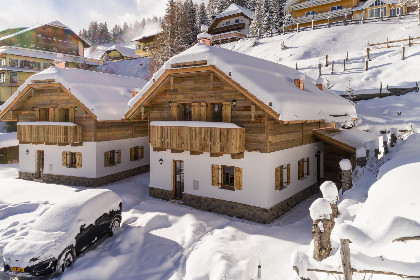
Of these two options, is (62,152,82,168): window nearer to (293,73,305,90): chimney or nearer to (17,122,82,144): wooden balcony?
(17,122,82,144): wooden balcony

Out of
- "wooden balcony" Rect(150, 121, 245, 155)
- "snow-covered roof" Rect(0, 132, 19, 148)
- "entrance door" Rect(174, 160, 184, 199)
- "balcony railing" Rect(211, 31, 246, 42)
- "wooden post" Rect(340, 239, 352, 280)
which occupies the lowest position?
"entrance door" Rect(174, 160, 184, 199)

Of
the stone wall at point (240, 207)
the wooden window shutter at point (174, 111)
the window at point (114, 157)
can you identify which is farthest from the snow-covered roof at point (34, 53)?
the stone wall at point (240, 207)

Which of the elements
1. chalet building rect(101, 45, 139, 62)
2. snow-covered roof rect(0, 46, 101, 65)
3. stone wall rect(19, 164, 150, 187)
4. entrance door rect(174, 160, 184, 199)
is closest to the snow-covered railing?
chalet building rect(101, 45, 139, 62)

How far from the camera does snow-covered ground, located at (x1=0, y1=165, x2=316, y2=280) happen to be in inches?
367

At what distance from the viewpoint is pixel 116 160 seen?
830 inches

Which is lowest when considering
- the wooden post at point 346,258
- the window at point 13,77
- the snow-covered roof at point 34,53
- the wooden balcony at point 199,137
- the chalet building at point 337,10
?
the wooden post at point 346,258

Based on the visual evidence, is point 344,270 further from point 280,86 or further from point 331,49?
point 331,49

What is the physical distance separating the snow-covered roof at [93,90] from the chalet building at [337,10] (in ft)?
135

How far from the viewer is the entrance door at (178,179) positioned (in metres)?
16.3

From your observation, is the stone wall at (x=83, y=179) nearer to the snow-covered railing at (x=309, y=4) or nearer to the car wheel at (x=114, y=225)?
the car wheel at (x=114, y=225)

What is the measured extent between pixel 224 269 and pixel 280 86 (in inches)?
363

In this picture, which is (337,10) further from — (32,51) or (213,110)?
(32,51)

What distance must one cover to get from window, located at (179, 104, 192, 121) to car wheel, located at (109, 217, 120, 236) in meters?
6.27

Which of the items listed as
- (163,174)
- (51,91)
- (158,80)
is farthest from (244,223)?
(51,91)
